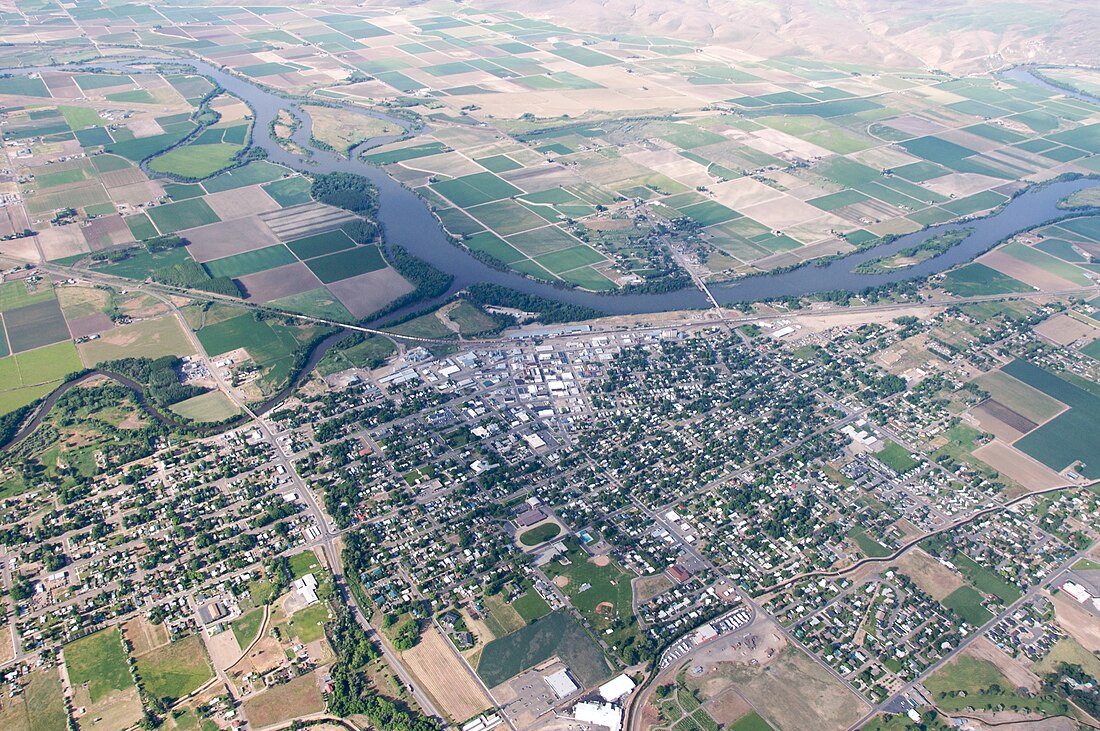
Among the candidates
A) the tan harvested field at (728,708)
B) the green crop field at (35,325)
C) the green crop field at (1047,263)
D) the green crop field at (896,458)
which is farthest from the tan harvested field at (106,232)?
the green crop field at (1047,263)

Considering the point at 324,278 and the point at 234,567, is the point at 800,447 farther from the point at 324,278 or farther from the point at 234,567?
the point at 324,278

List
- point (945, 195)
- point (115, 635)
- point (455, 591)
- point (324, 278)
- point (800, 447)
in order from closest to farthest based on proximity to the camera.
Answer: point (115, 635) → point (455, 591) → point (800, 447) → point (324, 278) → point (945, 195)

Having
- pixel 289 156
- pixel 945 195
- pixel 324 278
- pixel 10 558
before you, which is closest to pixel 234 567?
pixel 10 558

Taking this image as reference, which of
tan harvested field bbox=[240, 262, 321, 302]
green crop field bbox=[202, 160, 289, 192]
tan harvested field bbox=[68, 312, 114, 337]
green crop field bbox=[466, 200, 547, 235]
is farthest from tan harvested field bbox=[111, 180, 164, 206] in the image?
green crop field bbox=[466, 200, 547, 235]

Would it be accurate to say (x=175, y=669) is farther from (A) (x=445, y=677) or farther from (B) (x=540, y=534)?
(B) (x=540, y=534)

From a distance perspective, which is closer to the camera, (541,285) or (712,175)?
(541,285)

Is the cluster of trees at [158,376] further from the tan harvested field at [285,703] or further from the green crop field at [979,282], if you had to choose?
the green crop field at [979,282]

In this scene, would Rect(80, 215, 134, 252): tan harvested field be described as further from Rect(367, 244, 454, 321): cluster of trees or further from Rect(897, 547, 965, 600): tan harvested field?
Rect(897, 547, 965, 600): tan harvested field

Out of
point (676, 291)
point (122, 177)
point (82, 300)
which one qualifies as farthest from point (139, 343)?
point (676, 291)
